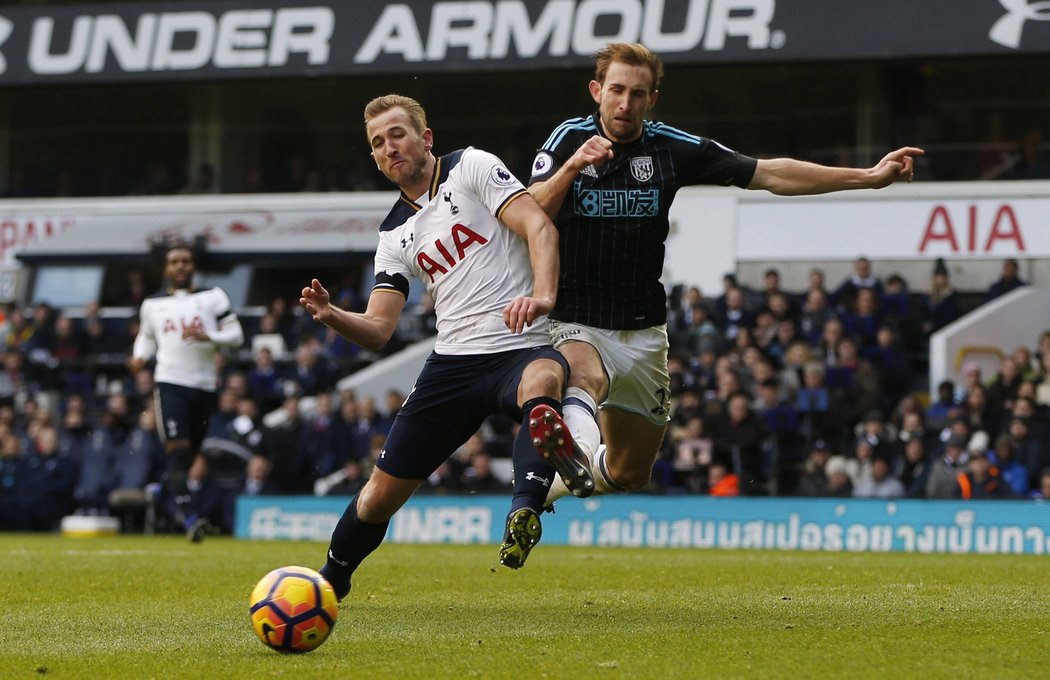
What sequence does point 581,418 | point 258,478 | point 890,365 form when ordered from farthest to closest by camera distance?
point 258,478 → point 890,365 → point 581,418

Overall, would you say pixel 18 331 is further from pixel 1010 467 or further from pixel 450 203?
pixel 450 203

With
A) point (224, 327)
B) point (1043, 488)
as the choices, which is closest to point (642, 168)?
point (224, 327)

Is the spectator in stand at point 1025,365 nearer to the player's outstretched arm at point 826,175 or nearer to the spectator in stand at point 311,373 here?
the spectator in stand at point 311,373

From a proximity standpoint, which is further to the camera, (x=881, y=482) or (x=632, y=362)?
(x=881, y=482)

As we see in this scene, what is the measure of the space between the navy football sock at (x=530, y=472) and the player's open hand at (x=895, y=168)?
6.39ft

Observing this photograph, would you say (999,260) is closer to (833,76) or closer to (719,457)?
(833,76)

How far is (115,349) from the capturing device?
23.9 metres

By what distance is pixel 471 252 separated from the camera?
23.9 ft

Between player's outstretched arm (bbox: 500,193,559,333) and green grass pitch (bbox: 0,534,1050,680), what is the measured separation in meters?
1.32

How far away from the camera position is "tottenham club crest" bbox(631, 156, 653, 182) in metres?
7.74

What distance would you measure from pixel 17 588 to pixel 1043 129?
18.1 m

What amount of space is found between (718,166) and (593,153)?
1.15 meters

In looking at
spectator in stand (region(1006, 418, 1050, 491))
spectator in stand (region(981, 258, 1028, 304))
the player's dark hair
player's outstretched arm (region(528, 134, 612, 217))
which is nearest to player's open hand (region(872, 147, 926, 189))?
player's outstretched arm (region(528, 134, 612, 217))

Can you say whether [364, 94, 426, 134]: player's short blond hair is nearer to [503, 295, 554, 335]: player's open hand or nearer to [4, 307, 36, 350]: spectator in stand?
[503, 295, 554, 335]: player's open hand
